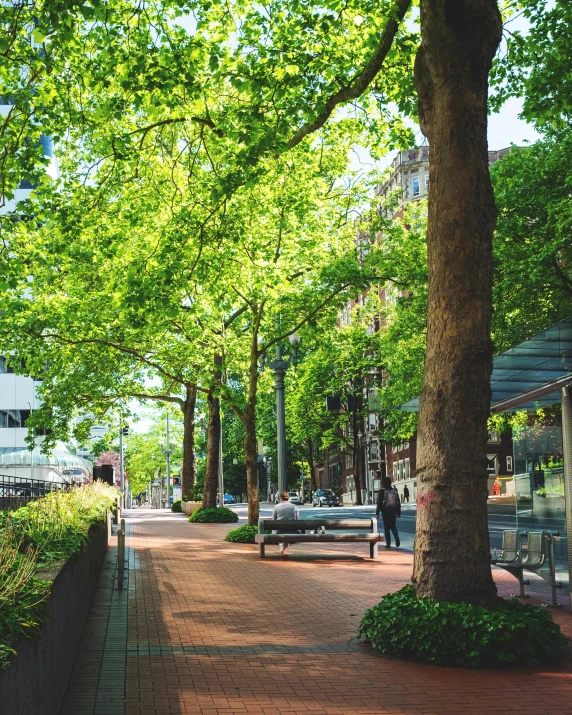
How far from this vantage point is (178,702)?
23.4 feet

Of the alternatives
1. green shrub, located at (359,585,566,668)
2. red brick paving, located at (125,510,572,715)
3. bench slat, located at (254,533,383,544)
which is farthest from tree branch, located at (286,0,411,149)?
bench slat, located at (254,533,383,544)

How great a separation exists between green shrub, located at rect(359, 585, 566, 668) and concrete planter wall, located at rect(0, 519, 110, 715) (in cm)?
304

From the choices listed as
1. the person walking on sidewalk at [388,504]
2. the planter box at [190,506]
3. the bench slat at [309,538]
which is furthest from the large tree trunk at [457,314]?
the planter box at [190,506]

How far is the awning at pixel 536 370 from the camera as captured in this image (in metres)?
11.4

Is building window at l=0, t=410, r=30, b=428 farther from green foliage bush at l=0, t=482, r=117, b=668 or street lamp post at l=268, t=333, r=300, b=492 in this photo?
green foliage bush at l=0, t=482, r=117, b=668

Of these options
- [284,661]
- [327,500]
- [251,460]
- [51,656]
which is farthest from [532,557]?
[327,500]

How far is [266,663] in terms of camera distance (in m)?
8.79

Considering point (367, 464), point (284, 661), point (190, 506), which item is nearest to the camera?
point (284, 661)

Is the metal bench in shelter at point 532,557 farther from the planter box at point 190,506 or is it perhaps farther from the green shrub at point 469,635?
the planter box at point 190,506

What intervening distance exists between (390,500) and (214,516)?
1499 centimetres

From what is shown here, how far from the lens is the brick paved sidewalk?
714 cm

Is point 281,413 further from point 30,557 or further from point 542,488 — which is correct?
point 30,557

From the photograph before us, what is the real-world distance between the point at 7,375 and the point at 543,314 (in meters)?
38.9

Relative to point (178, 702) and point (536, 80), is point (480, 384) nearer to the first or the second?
point (178, 702)
